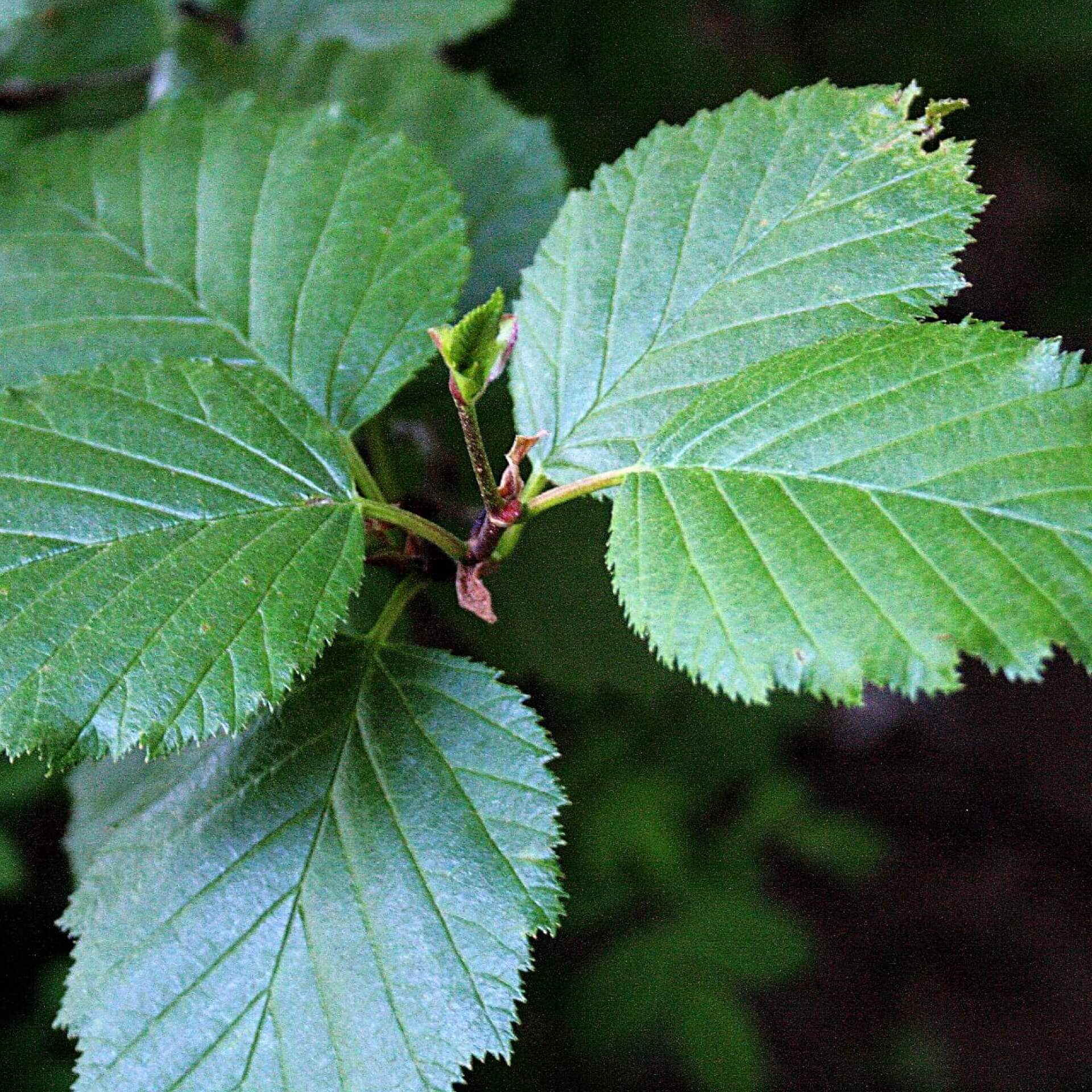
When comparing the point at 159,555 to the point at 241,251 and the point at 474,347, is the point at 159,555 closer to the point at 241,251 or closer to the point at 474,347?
the point at 474,347

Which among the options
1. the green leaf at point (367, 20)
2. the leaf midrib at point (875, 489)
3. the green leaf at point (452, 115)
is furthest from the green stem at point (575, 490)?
the green leaf at point (367, 20)

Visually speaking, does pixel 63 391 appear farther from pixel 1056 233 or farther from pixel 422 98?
pixel 1056 233

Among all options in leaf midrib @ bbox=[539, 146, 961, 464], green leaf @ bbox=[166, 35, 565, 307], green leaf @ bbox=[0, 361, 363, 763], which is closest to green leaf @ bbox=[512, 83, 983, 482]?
leaf midrib @ bbox=[539, 146, 961, 464]

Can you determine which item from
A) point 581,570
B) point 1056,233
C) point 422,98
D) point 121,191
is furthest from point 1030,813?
point 121,191

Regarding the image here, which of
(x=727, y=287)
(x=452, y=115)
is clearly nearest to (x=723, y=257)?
(x=727, y=287)

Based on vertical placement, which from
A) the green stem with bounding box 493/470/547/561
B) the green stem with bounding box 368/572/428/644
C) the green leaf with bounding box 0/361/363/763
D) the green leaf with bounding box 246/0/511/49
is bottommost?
the green stem with bounding box 368/572/428/644

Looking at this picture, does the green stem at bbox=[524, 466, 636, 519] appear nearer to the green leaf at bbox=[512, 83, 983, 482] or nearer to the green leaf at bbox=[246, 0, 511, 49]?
the green leaf at bbox=[512, 83, 983, 482]
